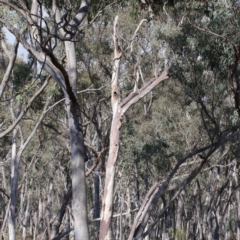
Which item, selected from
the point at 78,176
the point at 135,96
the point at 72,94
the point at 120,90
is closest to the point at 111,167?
the point at 135,96

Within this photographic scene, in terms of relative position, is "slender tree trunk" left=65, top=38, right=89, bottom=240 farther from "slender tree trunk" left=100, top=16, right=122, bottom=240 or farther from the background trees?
"slender tree trunk" left=100, top=16, right=122, bottom=240

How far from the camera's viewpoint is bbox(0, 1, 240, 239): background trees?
25.6 ft

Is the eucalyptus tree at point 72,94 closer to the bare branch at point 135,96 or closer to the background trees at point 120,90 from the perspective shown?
the background trees at point 120,90

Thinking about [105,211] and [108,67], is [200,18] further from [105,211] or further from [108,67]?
[105,211]

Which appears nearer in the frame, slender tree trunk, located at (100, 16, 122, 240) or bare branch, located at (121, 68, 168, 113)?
slender tree trunk, located at (100, 16, 122, 240)

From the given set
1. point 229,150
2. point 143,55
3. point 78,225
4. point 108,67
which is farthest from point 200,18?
point 229,150

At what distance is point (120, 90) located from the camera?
51.9ft

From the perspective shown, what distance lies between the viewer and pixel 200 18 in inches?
482

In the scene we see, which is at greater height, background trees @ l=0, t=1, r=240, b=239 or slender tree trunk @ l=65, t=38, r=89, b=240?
background trees @ l=0, t=1, r=240, b=239

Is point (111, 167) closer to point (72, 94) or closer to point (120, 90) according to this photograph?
point (72, 94)

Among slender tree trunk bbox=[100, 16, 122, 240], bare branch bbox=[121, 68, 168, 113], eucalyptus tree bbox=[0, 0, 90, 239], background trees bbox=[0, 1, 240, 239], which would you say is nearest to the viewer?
eucalyptus tree bbox=[0, 0, 90, 239]

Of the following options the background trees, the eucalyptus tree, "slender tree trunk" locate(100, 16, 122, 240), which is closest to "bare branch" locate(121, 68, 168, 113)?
the background trees

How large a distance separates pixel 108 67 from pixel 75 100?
8.50m

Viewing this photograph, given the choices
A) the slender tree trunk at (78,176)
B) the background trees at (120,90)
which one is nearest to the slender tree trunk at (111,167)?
the background trees at (120,90)
